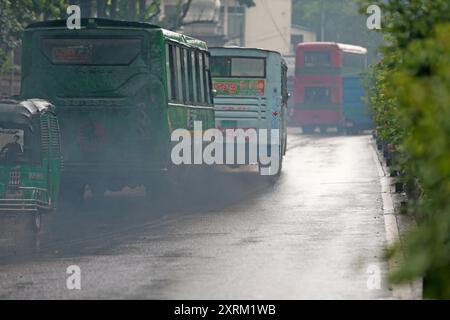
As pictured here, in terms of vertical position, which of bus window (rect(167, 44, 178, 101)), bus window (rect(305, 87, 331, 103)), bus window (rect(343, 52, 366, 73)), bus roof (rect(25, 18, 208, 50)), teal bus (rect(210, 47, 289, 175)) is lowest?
bus window (rect(305, 87, 331, 103))

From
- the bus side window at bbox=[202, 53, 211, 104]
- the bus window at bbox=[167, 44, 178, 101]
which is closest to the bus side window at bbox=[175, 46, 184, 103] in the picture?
the bus window at bbox=[167, 44, 178, 101]

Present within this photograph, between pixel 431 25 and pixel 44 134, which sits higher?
pixel 431 25

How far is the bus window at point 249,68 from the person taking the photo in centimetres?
2998

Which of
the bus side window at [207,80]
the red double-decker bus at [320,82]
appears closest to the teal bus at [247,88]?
the bus side window at [207,80]

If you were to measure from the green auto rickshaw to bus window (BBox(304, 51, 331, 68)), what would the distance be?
4214 cm

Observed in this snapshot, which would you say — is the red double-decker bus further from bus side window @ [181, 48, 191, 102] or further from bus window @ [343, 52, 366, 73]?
A: bus side window @ [181, 48, 191, 102]

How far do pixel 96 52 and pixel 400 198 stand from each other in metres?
5.84

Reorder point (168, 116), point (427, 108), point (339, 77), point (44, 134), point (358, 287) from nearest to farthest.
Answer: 1. point (427, 108)
2. point (358, 287)
3. point (44, 134)
4. point (168, 116)
5. point (339, 77)

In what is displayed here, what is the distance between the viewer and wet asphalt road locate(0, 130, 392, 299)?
11797mm

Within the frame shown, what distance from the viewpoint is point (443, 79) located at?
6492 mm

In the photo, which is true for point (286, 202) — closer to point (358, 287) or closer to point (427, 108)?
point (358, 287)

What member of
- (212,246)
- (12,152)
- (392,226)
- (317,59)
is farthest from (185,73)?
(317,59)

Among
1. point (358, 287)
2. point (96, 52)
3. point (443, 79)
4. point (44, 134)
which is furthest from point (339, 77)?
point (443, 79)

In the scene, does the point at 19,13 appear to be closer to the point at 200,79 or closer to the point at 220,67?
the point at 220,67
